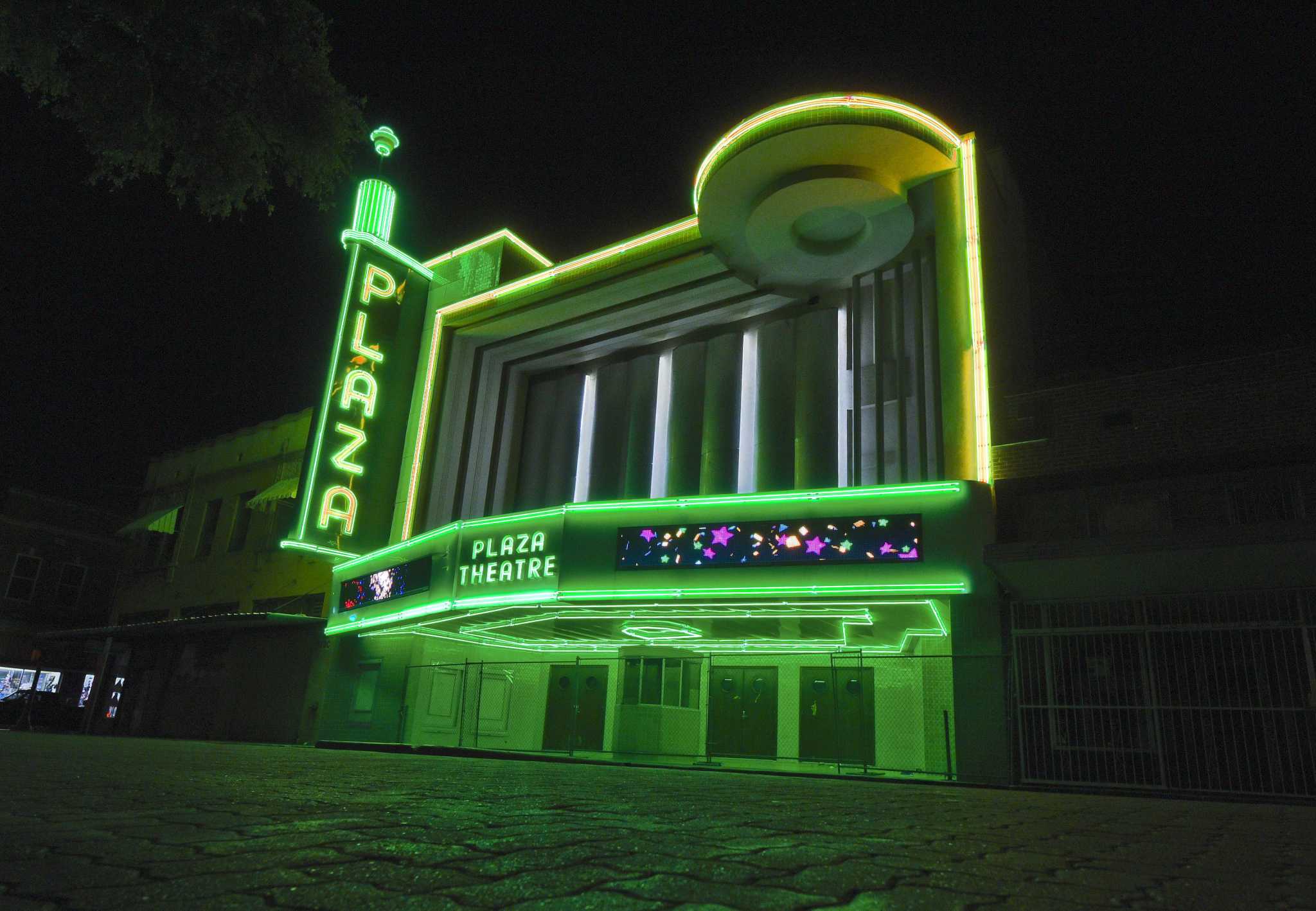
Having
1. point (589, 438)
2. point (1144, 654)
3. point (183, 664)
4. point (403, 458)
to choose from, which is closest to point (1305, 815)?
point (1144, 654)

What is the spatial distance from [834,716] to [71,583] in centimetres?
2844

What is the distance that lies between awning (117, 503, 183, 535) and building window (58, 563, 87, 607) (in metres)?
6.02

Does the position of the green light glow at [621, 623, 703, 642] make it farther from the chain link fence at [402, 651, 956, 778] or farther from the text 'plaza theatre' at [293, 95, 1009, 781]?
the chain link fence at [402, 651, 956, 778]

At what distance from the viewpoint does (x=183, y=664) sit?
25.0m

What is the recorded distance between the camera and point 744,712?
17406 millimetres

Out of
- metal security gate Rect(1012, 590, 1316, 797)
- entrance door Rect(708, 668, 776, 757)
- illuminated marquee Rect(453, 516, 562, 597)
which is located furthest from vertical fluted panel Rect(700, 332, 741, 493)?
metal security gate Rect(1012, 590, 1316, 797)

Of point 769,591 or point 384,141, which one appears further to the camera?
point 384,141

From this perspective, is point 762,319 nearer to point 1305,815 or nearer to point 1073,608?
point 1073,608

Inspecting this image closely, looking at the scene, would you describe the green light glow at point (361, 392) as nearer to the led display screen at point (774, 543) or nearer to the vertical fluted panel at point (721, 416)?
the vertical fluted panel at point (721, 416)

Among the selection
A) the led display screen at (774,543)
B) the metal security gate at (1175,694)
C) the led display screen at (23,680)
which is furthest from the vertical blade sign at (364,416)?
the led display screen at (23,680)

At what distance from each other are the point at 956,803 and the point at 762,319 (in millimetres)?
12681

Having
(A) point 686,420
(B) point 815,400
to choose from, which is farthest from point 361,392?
(B) point 815,400

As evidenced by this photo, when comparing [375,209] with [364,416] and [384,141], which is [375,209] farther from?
[364,416]

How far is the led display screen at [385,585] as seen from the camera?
1639cm
